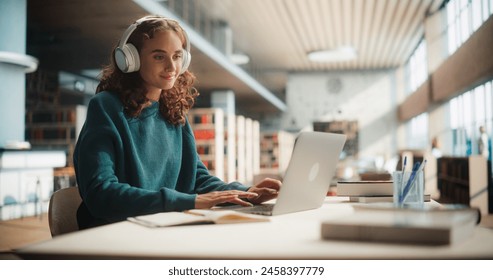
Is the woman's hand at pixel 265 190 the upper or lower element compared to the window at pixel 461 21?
lower

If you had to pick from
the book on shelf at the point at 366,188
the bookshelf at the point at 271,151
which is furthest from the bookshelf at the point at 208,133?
the book on shelf at the point at 366,188

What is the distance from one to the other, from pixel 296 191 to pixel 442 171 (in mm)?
9390

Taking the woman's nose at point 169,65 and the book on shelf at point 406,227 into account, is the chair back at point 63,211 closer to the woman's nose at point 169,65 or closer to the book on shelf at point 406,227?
the woman's nose at point 169,65

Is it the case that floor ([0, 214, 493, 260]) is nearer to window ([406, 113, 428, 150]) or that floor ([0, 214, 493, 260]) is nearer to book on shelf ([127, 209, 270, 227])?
book on shelf ([127, 209, 270, 227])

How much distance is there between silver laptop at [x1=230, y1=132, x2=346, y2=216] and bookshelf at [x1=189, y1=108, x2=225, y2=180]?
253 inches

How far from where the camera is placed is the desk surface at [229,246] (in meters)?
0.83

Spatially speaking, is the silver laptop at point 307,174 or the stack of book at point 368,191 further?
the stack of book at point 368,191

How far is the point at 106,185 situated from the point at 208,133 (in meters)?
6.62

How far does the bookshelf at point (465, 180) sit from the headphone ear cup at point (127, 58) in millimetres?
6222

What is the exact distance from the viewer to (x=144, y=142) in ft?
4.98

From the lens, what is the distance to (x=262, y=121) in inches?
746

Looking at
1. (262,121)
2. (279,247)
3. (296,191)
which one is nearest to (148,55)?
(296,191)

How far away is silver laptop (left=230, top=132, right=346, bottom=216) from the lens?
3.88 feet

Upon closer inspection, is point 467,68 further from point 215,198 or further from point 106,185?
point 106,185
